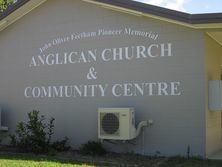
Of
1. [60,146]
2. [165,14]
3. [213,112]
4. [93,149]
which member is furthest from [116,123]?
[165,14]

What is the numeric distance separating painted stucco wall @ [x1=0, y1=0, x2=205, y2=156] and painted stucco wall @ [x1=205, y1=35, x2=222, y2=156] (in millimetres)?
321

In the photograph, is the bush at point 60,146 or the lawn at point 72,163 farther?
the bush at point 60,146

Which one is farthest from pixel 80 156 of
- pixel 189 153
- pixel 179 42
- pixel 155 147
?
pixel 179 42

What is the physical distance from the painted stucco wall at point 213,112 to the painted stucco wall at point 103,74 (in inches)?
12.7

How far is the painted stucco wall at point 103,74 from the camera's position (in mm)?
10227

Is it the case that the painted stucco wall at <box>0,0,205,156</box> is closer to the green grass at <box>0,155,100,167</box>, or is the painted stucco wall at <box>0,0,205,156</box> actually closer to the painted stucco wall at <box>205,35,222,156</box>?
the painted stucco wall at <box>205,35,222,156</box>

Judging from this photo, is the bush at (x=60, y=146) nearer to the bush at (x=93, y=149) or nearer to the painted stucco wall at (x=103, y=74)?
the painted stucco wall at (x=103, y=74)

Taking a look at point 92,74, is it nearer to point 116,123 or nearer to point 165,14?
point 116,123

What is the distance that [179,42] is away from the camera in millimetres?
10391

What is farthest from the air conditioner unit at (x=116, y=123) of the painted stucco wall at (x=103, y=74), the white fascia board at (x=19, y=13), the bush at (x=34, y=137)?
the white fascia board at (x=19, y=13)

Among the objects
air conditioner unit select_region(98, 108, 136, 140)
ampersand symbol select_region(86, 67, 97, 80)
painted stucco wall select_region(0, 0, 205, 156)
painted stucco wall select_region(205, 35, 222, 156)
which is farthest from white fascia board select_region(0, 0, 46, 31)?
painted stucco wall select_region(205, 35, 222, 156)

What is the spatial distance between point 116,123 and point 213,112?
242 cm

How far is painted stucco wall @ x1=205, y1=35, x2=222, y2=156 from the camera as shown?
1031 cm

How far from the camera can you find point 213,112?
10820 mm
